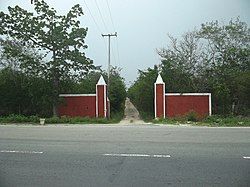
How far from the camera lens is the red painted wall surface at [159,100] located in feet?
78.7

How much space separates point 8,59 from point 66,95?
15.0 feet

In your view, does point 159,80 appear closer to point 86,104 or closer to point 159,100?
point 159,100

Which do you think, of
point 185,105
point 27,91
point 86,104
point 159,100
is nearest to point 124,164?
point 159,100

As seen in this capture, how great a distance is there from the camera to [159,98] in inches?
954

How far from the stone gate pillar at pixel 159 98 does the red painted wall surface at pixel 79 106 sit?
4.09 meters

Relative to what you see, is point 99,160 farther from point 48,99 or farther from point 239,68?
point 239,68

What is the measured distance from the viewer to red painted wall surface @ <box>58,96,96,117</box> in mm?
25078

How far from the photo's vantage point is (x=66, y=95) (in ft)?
82.0

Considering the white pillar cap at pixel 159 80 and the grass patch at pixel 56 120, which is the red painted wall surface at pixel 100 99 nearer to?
the grass patch at pixel 56 120

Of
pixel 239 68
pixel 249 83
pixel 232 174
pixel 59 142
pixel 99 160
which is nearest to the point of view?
pixel 232 174

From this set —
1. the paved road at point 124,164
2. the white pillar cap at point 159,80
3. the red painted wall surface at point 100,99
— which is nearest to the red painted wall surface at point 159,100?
the white pillar cap at point 159,80

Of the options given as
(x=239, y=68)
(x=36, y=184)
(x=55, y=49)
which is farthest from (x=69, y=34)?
(x=36, y=184)

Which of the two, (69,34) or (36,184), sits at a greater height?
(69,34)

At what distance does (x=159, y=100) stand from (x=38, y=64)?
7848 millimetres
